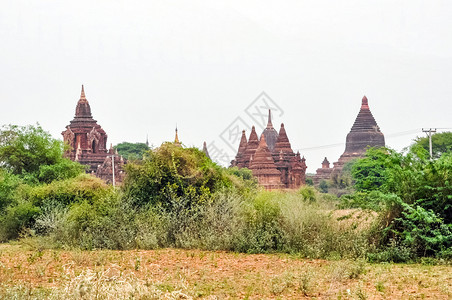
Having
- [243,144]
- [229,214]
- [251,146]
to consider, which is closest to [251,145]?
[251,146]

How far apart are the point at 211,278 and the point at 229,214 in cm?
398

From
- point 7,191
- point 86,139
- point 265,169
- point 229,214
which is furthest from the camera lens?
point 86,139

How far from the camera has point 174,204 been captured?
1538 cm

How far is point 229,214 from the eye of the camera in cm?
1485

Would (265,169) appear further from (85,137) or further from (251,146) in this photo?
(85,137)

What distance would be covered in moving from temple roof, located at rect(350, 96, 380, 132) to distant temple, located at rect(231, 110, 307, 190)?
15.0 metres

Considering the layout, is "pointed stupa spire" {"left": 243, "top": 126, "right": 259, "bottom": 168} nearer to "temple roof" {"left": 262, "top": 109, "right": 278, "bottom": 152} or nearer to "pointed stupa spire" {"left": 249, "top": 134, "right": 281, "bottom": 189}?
"pointed stupa spire" {"left": 249, "top": 134, "right": 281, "bottom": 189}

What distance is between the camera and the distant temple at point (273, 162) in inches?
1988

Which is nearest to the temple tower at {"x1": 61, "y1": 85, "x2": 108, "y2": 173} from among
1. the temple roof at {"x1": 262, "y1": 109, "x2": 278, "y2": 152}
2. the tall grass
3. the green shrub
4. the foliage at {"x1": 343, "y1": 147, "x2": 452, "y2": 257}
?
the temple roof at {"x1": 262, "y1": 109, "x2": 278, "y2": 152}

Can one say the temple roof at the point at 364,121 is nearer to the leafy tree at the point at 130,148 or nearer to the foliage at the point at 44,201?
the leafy tree at the point at 130,148

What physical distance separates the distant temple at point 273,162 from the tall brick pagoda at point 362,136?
13.4 metres

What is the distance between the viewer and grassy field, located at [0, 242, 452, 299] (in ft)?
28.9

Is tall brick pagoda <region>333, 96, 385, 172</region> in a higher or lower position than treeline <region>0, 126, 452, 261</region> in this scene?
higher

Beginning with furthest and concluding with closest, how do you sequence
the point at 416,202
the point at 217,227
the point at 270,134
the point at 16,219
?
the point at 270,134 → the point at 16,219 → the point at 217,227 → the point at 416,202
